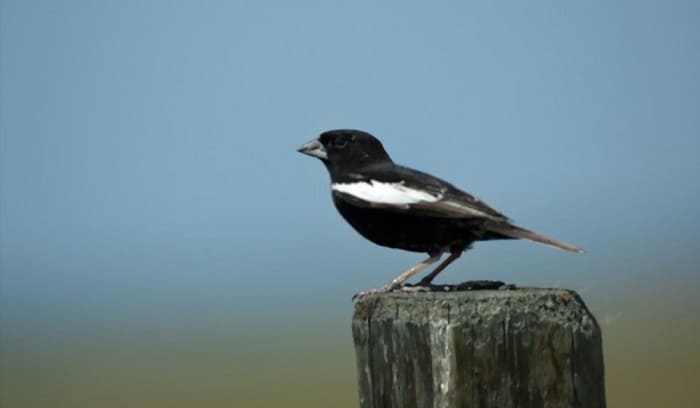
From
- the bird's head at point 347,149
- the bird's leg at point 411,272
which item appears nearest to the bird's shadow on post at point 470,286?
the bird's leg at point 411,272

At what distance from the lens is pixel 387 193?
18.7ft

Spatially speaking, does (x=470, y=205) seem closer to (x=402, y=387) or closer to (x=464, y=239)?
(x=464, y=239)

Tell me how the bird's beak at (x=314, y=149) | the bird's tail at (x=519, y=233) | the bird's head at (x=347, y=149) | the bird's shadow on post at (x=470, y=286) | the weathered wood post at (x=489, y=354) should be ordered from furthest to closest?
the bird's beak at (x=314, y=149) < the bird's head at (x=347, y=149) < the bird's tail at (x=519, y=233) < the bird's shadow on post at (x=470, y=286) < the weathered wood post at (x=489, y=354)

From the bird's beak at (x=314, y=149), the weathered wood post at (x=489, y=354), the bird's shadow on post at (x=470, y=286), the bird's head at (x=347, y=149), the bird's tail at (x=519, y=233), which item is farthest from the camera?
the bird's beak at (x=314, y=149)

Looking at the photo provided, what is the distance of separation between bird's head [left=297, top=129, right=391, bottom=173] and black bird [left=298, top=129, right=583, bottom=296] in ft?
1.72

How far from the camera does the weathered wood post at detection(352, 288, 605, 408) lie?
10.8ft

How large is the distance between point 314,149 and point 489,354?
12.5 ft

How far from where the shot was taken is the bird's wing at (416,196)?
5.43 meters

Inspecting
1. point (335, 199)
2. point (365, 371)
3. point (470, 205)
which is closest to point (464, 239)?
point (470, 205)

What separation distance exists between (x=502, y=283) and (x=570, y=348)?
96 centimetres

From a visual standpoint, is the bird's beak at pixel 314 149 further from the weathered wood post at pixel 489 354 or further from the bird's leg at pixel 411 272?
the weathered wood post at pixel 489 354

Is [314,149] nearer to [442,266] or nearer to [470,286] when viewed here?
[442,266]

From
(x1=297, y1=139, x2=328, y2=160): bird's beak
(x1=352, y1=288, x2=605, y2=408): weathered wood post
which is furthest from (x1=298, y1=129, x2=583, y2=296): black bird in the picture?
(x1=352, y1=288, x2=605, y2=408): weathered wood post

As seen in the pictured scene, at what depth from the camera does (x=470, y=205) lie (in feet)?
17.9
